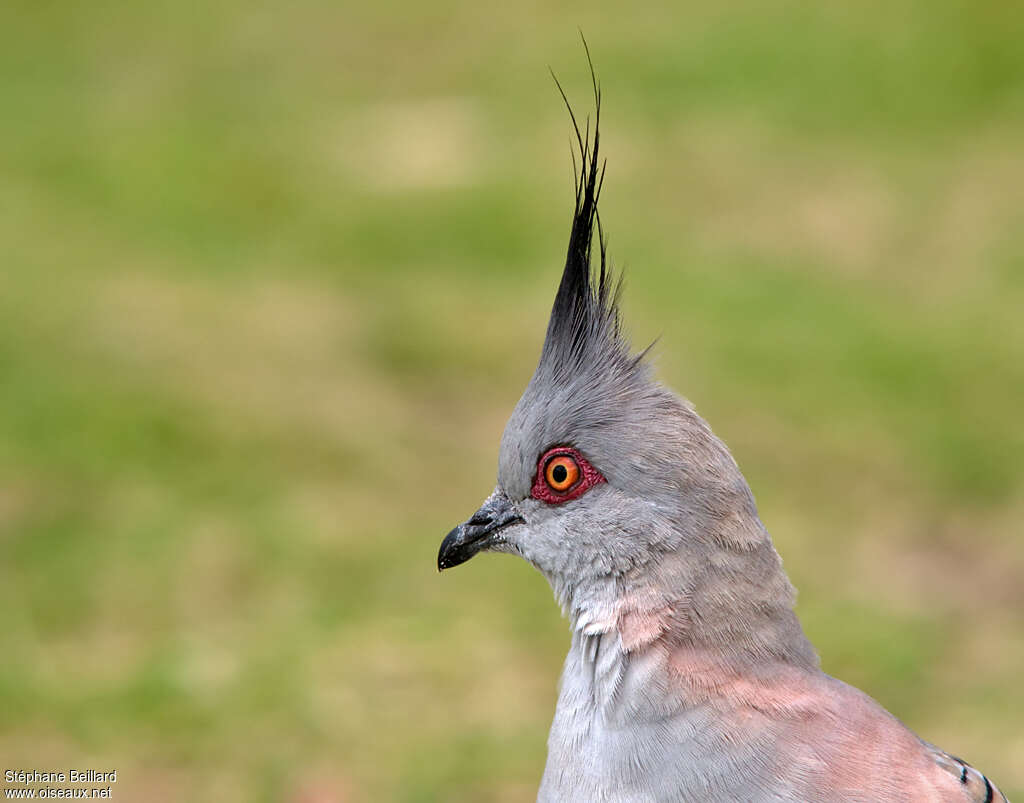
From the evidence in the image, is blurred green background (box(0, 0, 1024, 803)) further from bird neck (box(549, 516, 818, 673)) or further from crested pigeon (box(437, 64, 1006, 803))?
bird neck (box(549, 516, 818, 673))

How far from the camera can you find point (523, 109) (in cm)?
1275

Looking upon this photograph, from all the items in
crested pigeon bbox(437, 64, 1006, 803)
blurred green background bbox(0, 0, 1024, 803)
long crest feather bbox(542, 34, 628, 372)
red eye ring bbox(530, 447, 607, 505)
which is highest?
blurred green background bbox(0, 0, 1024, 803)

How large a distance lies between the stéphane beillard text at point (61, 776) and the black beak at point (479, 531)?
2.55m

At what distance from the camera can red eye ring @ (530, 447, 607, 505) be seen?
381 cm

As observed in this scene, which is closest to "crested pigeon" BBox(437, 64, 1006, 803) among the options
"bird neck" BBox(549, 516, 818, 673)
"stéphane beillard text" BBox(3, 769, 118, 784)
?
"bird neck" BBox(549, 516, 818, 673)

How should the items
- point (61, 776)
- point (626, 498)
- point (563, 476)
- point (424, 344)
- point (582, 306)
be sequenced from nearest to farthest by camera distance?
1. point (626, 498)
2. point (563, 476)
3. point (582, 306)
4. point (61, 776)
5. point (424, 344)

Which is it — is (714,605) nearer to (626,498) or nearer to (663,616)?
(663,616)

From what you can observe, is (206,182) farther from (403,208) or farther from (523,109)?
(523,109)

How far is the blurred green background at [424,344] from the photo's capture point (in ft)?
21.0

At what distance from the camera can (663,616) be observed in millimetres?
3580

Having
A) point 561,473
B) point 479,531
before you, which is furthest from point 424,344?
point 561,473

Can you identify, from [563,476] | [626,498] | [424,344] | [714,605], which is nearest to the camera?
[714,605]

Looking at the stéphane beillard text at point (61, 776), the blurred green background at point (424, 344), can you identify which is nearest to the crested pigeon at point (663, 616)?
the blurred green background at point (424, 344)

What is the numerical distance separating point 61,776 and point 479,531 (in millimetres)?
2834
